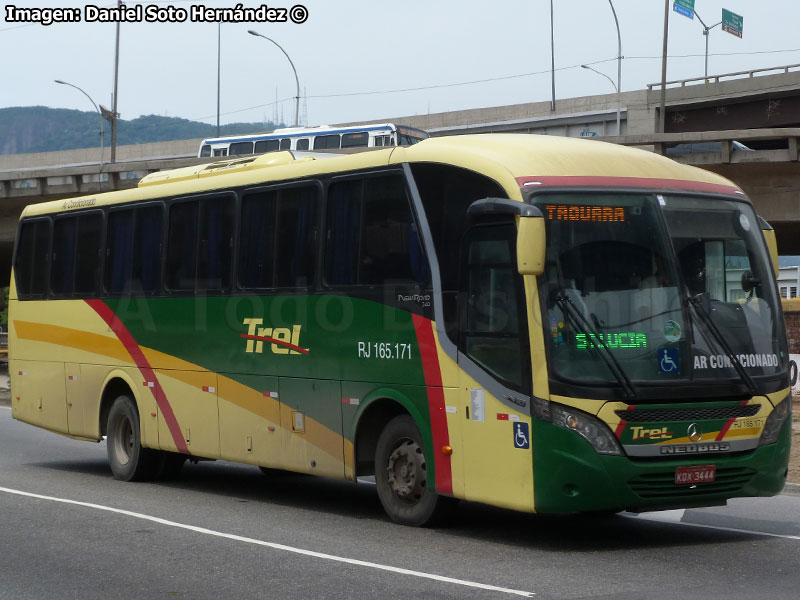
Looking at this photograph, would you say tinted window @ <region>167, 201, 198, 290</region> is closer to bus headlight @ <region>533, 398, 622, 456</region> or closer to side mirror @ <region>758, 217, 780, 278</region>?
bus headlight @ <region>533, 398, 622, 456</region>

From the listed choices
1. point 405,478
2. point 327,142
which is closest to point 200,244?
point 405,478

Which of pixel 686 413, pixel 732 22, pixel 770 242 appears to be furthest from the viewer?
pixel 732 22

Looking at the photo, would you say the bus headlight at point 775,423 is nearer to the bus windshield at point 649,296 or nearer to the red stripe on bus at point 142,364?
the bus windshield at point 649,296

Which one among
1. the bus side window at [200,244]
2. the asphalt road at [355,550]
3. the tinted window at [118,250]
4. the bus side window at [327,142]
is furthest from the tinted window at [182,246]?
the bus side window at [327,142]

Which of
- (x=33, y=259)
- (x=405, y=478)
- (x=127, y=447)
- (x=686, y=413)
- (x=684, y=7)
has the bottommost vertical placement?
(x=127, y=447)

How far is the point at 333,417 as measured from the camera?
12102mm

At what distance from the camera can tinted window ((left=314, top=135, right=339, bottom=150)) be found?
39.0 m

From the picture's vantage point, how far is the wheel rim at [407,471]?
11039 mm

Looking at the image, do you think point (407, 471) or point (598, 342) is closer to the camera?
point (598, 342)

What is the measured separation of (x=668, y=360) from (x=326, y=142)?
30.7 metres

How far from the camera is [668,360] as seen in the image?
382 inches

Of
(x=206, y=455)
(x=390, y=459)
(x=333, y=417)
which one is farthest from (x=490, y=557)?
(x=206, y=455)

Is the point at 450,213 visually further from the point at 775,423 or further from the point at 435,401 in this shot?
the point at 775,423

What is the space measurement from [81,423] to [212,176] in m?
4.15
